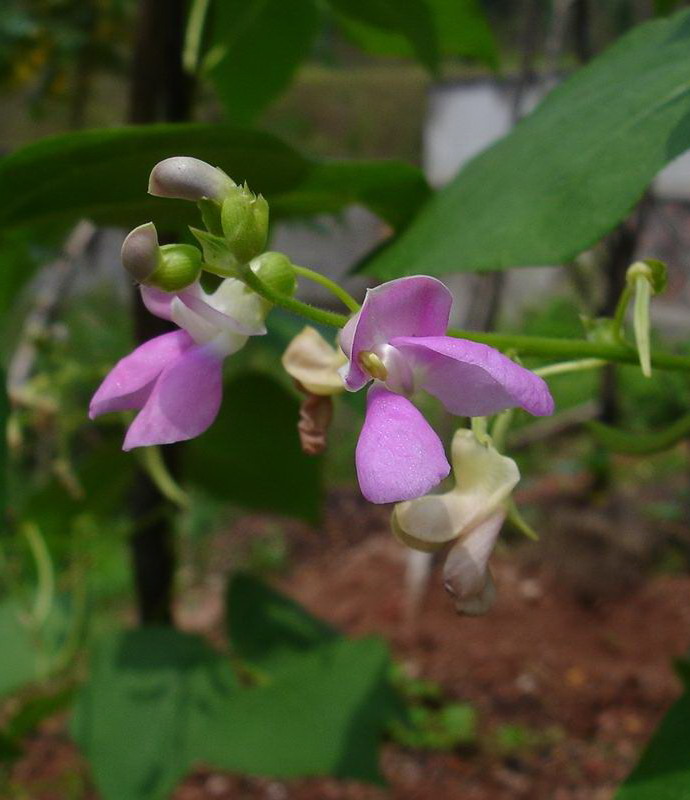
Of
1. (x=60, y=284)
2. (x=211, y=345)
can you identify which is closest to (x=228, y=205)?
(x=211, y=345)

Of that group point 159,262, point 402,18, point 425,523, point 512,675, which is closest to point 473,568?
point 425,523

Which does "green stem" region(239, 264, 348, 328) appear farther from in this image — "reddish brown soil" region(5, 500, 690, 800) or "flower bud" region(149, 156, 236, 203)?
"reddish brown soil" region(5, 500, 690, 800)

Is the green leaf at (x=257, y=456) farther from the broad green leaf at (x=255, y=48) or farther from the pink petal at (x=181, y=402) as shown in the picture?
the pink petal at (x=181, y=402)

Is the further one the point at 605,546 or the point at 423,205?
the point at 605,546

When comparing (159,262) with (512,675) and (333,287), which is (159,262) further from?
(512,675)

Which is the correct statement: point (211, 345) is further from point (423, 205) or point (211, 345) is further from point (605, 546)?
point (605, 546)

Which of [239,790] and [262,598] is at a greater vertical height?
[262,598]
